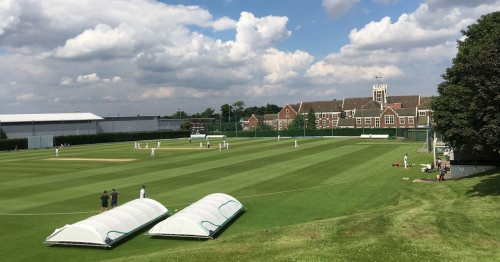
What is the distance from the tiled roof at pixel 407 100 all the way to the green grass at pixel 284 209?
4340 inches

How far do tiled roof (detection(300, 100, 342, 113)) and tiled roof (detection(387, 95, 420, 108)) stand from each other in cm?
2117

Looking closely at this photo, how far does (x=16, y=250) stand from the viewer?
17.1 meters

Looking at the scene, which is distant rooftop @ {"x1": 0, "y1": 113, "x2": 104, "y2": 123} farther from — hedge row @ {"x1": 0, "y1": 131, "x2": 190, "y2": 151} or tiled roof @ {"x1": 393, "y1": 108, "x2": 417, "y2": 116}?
tiled roof @ {"x1": 393, "y1": 108, "x2": 417, "y2": 116}

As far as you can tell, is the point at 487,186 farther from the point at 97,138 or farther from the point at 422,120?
the point at 422,120

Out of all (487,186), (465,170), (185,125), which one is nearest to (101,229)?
(487,186)

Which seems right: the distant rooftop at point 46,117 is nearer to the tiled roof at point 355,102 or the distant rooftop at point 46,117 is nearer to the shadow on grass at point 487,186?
the tiled roof at point 355,102

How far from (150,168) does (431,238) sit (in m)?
32.7

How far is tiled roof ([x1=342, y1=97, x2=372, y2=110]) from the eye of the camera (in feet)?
503

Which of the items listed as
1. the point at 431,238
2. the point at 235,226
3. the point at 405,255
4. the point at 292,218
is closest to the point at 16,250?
the point at 235,226

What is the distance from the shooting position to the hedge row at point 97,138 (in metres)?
80.9

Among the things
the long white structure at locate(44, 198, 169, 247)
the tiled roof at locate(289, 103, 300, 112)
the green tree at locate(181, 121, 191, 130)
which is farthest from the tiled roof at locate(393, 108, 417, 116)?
the long white structure at locate(44, 198, 169, 247)

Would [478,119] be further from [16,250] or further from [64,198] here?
[64,198]

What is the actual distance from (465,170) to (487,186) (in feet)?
21.9

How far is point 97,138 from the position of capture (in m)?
96.1
